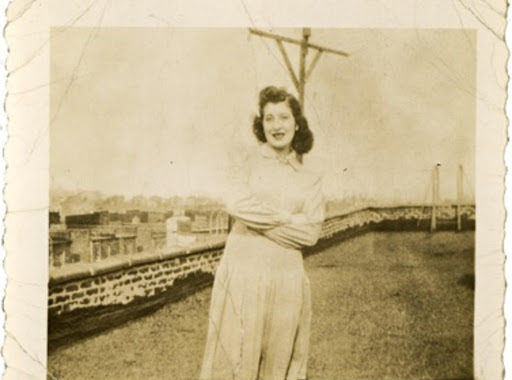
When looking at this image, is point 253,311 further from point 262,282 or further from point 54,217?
point 54,217

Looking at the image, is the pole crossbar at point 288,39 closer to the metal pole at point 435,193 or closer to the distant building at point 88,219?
the metal pole at point 435,193

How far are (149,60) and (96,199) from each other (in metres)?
0.62

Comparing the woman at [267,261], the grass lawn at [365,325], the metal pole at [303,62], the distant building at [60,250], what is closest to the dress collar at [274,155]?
the woman at [267,261]

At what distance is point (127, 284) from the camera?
258cm

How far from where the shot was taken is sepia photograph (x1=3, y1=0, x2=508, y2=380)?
2584 mm

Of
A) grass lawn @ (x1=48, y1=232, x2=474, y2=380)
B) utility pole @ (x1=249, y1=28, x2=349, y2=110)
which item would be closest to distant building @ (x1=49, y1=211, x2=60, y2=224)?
grass lawn @ (x1=48, y1=232, x2=474, y2=380)

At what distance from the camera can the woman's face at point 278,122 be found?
2582 mm

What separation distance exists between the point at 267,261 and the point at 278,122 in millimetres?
564

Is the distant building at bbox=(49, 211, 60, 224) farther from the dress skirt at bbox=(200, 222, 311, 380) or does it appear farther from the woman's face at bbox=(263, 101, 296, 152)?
the woman's face at bbox=(263, 101, 296, 152)

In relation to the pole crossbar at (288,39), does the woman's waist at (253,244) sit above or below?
below

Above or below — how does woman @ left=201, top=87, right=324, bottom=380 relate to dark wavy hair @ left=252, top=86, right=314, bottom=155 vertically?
below

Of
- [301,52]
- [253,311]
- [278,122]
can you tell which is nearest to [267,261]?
[253,311]

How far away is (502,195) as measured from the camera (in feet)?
8.64

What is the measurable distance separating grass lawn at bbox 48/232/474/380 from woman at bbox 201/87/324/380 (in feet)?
0.22
